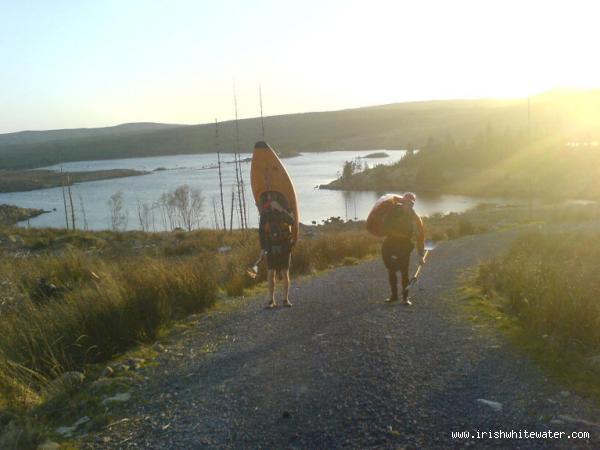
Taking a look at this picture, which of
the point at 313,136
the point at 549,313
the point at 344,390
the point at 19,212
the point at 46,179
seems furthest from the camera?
the point at 313,136

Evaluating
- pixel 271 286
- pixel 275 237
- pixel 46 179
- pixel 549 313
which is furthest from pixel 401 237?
pixel 46 179

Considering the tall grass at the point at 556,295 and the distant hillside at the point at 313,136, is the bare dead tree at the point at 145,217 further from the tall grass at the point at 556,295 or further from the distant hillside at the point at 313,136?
the distant hillside at the point at 313,136

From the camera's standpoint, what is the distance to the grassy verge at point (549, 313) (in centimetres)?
481

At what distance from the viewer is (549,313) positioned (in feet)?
19.1

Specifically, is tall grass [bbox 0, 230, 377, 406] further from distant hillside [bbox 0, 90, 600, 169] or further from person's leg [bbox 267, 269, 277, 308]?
distant hillside [bbox 0, 90, 600, 169]

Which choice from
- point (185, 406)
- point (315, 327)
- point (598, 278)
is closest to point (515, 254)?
point (598, 278)

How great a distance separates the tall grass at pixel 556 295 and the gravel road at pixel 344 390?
21.7 inches

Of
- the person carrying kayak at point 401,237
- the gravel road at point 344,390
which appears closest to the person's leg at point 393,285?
the person carrying kayak at point 401,237

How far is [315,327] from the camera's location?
21.2 feet

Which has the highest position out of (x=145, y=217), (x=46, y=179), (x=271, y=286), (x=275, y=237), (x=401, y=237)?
(x=275, y=237)

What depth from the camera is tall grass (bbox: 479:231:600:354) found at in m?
5.37

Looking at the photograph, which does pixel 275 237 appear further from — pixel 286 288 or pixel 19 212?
Answer: pixel 19 212

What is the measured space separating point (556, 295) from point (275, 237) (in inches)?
141

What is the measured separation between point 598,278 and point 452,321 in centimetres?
189
